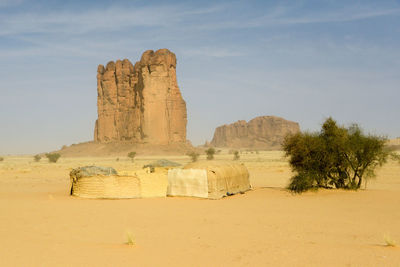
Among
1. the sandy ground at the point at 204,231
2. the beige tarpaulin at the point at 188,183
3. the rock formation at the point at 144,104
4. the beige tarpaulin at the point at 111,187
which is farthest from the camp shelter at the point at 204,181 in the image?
the rock formation at the point at 144,104

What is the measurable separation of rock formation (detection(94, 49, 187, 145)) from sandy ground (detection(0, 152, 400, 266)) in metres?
83.1

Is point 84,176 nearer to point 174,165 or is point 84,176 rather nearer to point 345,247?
point 174,165

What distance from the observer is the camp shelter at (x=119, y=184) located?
15.8 m

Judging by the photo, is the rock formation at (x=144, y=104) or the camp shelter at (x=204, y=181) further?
the rock formation at (x=144, y=104)

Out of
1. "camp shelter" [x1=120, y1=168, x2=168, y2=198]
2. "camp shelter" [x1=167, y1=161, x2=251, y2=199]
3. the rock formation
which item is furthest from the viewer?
the rock formation

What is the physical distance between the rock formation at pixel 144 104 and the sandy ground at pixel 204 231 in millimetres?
83052

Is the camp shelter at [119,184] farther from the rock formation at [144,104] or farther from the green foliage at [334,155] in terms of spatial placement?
the rock formation at [144,104]

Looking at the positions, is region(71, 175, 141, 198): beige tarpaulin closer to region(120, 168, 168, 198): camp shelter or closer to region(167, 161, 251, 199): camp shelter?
region(120, 168, 168, 198): camp shelter

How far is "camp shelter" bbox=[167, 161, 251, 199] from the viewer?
15422mm

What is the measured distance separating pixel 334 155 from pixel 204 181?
5.59 meters

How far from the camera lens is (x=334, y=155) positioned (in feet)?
53.1

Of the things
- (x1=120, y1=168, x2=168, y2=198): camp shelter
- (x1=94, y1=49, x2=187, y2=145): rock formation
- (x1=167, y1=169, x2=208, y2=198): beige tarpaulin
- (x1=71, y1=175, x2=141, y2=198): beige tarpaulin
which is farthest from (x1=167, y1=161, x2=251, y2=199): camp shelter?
(x1=94, y1=49, x2=187, y2=145): rock formation

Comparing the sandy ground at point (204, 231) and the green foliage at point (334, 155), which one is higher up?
the green foliage at point (334, 155)

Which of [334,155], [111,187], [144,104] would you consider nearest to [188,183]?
[111,187]
